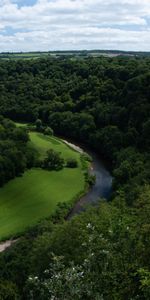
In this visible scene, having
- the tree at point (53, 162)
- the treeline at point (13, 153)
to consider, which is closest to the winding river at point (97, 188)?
the tree at point (53, 162)

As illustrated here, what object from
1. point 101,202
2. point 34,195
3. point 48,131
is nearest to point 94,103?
point 48,131

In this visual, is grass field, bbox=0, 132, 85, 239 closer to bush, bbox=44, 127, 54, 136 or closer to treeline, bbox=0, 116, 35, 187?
treeline, bbox=0, 116, 35, 187

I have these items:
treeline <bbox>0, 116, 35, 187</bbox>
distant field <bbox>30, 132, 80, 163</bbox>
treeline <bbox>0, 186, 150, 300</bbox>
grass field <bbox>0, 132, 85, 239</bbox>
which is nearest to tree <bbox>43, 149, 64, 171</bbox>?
grass field <bbox>0, 132, 85, 239</bbox>

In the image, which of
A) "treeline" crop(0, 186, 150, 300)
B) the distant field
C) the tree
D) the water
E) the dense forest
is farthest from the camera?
the distant field

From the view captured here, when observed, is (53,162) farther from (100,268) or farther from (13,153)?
(100,268)

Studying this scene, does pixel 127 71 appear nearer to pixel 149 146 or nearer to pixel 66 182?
pixel 149 146
